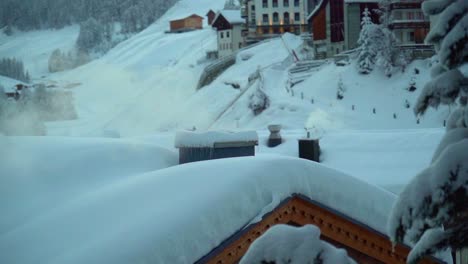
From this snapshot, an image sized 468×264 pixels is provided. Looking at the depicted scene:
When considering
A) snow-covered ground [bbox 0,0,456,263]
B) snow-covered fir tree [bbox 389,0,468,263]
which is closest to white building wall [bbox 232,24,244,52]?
snow-covered ground [bbox 0,0,456,263]

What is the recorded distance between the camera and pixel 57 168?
374 inches

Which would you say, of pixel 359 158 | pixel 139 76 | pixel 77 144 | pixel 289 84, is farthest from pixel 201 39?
pixel 77 144

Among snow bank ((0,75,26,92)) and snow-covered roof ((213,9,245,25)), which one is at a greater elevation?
snow-covered roof ((213,9,245,25))

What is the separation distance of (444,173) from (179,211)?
3.69 metres

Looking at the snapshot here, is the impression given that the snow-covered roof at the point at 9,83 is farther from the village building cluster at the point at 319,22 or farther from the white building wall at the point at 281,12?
the white building wall at the point at 281,12

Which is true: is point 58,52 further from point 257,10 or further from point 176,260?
point 176,260

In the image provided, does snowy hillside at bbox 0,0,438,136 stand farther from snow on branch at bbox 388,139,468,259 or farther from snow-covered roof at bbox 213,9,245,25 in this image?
snow on branch at bbox 388,139,468,259

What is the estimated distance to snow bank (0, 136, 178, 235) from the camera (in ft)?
26.7

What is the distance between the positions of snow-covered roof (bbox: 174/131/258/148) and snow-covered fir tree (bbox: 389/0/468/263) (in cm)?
792

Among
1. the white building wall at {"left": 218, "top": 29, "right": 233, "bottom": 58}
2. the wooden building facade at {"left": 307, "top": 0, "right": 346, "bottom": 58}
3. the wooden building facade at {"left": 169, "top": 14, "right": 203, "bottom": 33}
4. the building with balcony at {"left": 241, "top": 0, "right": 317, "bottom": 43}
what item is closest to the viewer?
the wooden building facade at {"left": 307, "top": 0, "right": 346, "bottom": 58}

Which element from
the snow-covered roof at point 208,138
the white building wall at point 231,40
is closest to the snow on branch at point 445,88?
the snow-covered roof at point 208,138

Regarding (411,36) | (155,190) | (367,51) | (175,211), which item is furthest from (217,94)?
(175,211)

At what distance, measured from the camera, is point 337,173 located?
7066 mm

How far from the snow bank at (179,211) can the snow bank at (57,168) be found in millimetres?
685
